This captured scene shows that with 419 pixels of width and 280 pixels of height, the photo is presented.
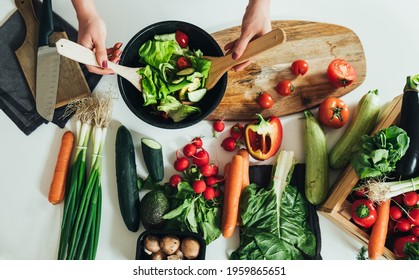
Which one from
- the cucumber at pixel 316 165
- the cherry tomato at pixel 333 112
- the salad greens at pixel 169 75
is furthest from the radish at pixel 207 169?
the cherry tomato at pixel 333 112

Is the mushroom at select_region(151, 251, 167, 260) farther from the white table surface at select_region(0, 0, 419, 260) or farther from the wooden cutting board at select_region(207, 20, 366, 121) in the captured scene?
the wooden cutting board at select_region(207, 20, 366, 121)

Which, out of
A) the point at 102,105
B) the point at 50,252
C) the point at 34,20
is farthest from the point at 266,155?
the point at 34,20

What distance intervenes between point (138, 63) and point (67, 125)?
1.30 ft

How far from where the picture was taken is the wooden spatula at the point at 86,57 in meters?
1.13

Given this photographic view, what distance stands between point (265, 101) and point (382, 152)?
449 mm

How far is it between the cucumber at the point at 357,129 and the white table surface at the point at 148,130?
6cm

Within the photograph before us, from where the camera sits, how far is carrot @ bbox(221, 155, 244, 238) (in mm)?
1525

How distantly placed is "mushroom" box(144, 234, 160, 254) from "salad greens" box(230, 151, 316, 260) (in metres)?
0.29

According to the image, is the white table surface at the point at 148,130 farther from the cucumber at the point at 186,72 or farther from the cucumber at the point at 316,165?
the cucumber at the point at 186,72

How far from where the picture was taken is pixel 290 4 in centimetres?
167

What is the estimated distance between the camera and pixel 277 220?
154 centimetres

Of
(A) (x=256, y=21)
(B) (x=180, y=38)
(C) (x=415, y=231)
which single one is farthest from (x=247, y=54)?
(C) (x=415, y=231)

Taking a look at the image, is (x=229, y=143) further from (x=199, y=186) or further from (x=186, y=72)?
(x=186, y=72)
